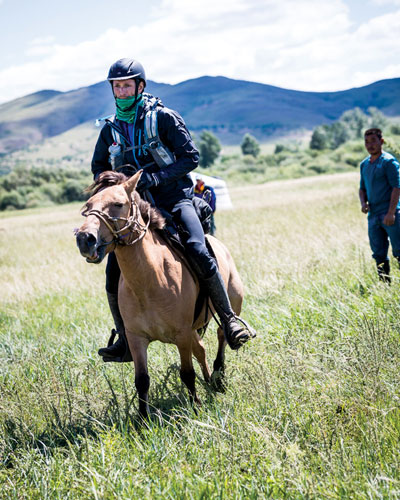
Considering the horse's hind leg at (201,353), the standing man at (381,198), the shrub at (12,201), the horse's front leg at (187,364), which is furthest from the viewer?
the shrub at (12,201)

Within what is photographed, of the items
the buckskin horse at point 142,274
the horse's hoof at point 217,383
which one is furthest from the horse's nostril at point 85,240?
the horse's hoof at point 217,383

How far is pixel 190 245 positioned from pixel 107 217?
45.3 inches

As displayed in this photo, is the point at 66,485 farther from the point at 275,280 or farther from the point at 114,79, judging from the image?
the point at 275,280

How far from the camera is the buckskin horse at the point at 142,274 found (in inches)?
169

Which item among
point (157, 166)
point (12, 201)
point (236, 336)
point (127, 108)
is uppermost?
point (127, 108)

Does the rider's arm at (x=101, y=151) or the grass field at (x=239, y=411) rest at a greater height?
the rider's arm at (x=101, y=151)

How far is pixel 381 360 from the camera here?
4.43m

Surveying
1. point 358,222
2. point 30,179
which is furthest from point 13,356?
point 30,179

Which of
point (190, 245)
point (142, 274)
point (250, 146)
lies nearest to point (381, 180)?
point (190, 245)

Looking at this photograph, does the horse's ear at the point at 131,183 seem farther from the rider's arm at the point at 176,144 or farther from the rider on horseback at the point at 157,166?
the rider's arm at the point at 176,144

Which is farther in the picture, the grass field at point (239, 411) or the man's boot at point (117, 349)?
the man's boot at point (117, 349)

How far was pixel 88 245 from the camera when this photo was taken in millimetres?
3934

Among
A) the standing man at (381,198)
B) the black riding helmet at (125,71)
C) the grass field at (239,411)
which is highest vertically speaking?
the black riding helmet at (125,71)

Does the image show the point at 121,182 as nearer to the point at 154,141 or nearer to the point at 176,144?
the point at 154,141
